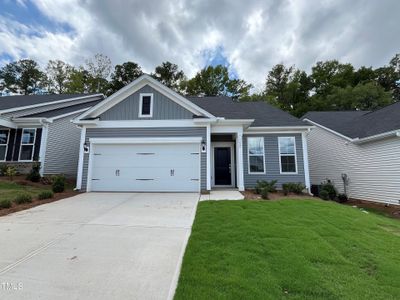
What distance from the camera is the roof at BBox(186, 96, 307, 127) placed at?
1098 cm

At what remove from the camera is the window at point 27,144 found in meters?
12.0

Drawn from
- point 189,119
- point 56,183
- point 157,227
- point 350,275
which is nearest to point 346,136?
point 189,119

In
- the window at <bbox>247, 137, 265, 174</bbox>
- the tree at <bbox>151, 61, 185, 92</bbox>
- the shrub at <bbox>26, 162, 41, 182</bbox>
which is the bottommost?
the shrub at <bbox>26, 162, 41, 182</bbox>

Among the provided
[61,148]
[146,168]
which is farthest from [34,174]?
[146,168]

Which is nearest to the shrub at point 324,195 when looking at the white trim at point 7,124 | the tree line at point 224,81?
the white trim at point 7,124

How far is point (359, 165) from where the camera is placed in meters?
10.8

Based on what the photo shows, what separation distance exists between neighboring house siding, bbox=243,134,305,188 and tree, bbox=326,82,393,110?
62.2ft

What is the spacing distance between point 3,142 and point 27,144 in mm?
1621

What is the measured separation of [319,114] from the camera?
50.5 ft

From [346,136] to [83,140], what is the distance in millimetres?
13674

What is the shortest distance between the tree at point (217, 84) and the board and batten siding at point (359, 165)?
1549 cm

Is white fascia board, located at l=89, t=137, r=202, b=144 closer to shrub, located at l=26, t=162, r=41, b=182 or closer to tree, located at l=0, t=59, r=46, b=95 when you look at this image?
shrub, located at l=26, t=162, r=41, b=182

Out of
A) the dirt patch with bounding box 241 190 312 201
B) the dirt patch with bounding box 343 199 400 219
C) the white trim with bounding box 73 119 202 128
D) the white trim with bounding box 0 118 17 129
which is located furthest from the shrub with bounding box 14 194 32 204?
the dirt patch with bounding box 343 199 400 219

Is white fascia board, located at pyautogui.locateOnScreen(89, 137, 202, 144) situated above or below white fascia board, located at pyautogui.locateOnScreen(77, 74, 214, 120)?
below
